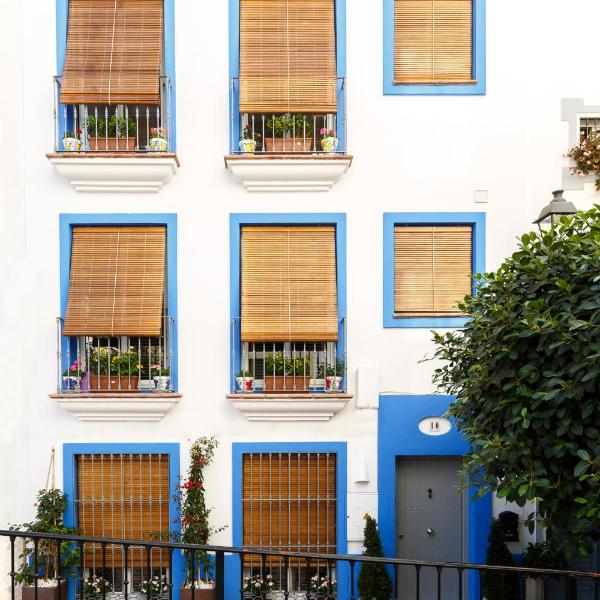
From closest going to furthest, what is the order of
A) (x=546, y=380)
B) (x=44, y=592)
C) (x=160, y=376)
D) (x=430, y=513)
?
1. (x=546, y=380)
2. (x=44, y=592)
3. (x=160, y=376)
4. (x=430, y=513)

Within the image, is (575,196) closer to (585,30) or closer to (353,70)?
(585,30)

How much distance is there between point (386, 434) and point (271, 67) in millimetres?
4627

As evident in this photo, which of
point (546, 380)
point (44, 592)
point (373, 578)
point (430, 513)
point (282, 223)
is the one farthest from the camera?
point (430, 513)

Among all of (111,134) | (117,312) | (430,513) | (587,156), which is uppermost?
(111,134)

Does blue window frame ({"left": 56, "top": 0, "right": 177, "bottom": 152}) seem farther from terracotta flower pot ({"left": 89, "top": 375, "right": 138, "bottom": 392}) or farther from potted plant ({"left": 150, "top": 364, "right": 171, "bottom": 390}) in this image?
terracotta flower pot ({"left": 89, "top": 375, "right": 138, "bottom": 392})

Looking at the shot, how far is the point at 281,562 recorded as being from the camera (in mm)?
6738

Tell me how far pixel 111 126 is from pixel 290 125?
2.15m

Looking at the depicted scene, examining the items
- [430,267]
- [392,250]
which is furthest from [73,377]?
[430,267]

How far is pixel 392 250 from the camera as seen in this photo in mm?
6691

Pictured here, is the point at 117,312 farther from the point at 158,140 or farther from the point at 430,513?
the point at 430,513

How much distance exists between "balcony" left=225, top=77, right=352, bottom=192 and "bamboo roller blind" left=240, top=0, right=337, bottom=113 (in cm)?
18

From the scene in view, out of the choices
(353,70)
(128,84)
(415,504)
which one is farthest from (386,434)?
(128,84)

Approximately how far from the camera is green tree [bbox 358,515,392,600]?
6242mm

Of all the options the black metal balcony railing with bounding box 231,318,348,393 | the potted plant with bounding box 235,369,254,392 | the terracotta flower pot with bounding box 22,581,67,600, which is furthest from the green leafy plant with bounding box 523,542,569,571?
the terracotta flower pot with bounding box 22,581,67,600
